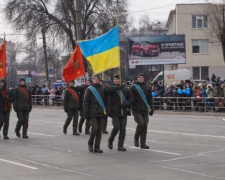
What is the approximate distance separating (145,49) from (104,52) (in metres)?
23.0

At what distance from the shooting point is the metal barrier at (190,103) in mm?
27859

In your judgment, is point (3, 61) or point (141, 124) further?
point (3, 61)

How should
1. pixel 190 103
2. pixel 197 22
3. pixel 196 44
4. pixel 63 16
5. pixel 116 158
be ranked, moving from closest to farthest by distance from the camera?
pixel 116 158 < pixel 190 103 < pixel 63 16 < pixel 197 22 < pixel 196 44

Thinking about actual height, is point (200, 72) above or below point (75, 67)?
above

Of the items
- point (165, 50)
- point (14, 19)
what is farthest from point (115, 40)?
point (14, 19)

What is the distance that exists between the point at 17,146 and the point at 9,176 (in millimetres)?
4856

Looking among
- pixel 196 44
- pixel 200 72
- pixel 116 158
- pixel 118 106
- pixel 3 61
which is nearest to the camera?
pixel 116 158

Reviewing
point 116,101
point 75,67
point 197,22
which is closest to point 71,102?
point 75,67

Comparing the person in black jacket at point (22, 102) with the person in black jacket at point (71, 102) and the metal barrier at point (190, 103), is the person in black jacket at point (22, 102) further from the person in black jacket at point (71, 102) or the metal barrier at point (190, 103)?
the metal barrier at point (190, 103)

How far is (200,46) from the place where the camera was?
192ft

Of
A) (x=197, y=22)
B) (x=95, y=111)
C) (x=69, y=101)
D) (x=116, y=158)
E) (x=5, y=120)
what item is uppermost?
(x=197, y=22)

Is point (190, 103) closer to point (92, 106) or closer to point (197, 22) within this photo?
point (92, 106)

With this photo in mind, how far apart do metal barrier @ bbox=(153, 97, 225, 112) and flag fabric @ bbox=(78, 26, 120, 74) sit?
1486 cm

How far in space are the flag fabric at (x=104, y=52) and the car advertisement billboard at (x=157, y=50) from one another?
22536mm
